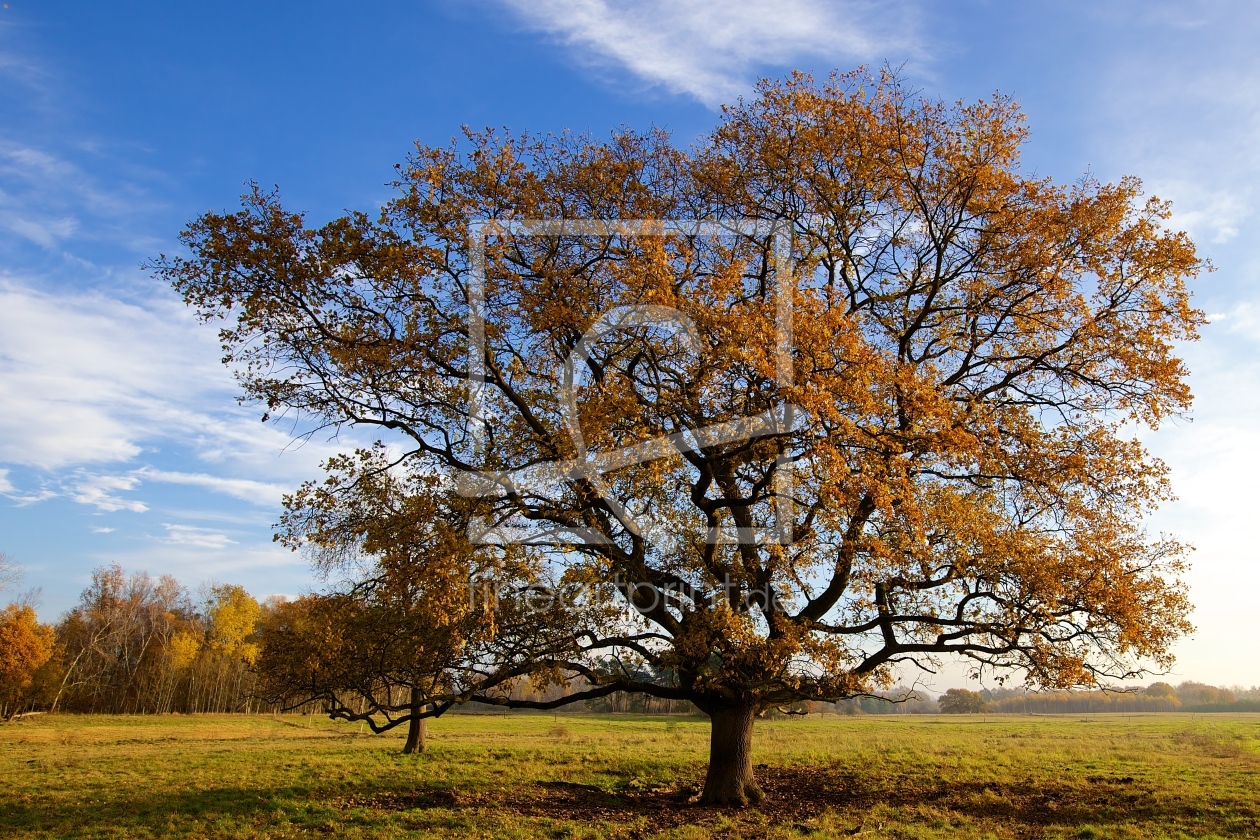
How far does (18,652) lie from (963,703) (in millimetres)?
80926

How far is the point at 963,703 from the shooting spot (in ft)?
225

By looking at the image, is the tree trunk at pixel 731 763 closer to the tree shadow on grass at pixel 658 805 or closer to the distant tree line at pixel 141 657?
the tree shadow on grass at pixel 658 805

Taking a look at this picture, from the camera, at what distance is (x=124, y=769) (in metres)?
23.5

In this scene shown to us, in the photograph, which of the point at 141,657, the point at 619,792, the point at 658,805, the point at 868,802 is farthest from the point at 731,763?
the point at 141,657

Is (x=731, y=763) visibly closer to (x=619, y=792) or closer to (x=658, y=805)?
(x=658, y=805)

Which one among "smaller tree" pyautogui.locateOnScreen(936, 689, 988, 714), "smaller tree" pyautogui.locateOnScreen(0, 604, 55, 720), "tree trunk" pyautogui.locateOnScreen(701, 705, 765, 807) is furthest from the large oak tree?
"smaller tree" pyautogui.locateOnScreen(0, 604, 55, 720)

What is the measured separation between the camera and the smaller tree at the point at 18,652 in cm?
5909

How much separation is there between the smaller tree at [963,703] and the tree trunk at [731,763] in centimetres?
5148

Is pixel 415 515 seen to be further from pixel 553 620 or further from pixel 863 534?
pixel 863 534

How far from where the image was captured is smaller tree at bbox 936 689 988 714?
61.8m

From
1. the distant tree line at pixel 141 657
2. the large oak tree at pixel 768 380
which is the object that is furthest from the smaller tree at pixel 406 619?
the distant tree line at pixel 141 657

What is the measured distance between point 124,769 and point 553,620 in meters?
18.6

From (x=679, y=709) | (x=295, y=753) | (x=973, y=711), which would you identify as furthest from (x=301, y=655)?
(x=973, y=711)

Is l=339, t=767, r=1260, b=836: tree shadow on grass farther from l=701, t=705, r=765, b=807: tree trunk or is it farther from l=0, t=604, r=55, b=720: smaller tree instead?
l=0, t=604, r=55, b=720: smaller tree
